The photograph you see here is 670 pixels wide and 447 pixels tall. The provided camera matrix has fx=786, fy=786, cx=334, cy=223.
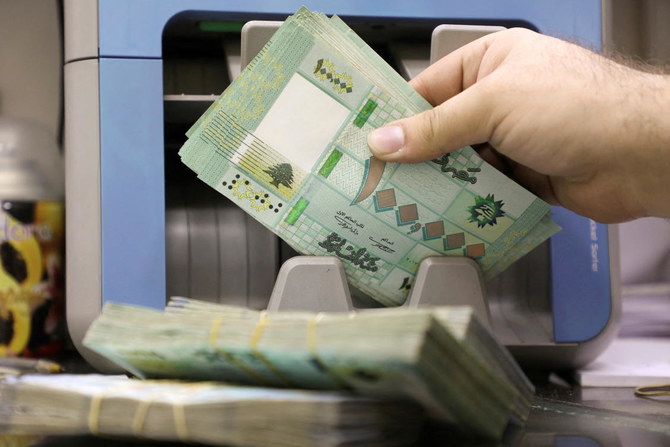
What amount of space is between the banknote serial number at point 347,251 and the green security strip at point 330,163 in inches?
2.1

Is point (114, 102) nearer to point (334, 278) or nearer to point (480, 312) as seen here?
point (334, 278)

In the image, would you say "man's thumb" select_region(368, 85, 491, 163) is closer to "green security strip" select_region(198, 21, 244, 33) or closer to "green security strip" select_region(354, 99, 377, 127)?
"green security strip" select_region(354, 99, 377, 127)

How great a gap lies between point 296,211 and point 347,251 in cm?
6

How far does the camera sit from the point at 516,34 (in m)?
0.69

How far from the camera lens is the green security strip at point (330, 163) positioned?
26.4 inches

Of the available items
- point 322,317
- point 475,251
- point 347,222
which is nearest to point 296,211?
point 347,222

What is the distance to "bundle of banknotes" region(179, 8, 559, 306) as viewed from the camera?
661mm

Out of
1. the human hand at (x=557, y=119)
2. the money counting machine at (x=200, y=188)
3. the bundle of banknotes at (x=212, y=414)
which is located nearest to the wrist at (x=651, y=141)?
the human hand at (x=557, y=119)

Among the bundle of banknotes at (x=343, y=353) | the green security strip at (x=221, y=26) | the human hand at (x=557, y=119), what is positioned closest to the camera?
the bundle of banknotes at (x=343, y=353)

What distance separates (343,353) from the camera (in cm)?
37

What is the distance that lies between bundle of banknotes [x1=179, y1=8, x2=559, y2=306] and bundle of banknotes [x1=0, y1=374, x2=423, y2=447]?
0.83ft

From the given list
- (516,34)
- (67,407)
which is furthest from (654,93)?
(67,407)

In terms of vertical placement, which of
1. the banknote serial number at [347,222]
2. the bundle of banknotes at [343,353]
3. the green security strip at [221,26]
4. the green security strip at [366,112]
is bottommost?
the banknote serial number at [347,222]

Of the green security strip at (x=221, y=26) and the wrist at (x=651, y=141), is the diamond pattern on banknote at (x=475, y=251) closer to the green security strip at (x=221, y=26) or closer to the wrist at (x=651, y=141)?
the wrist at (x=651, y=141)
